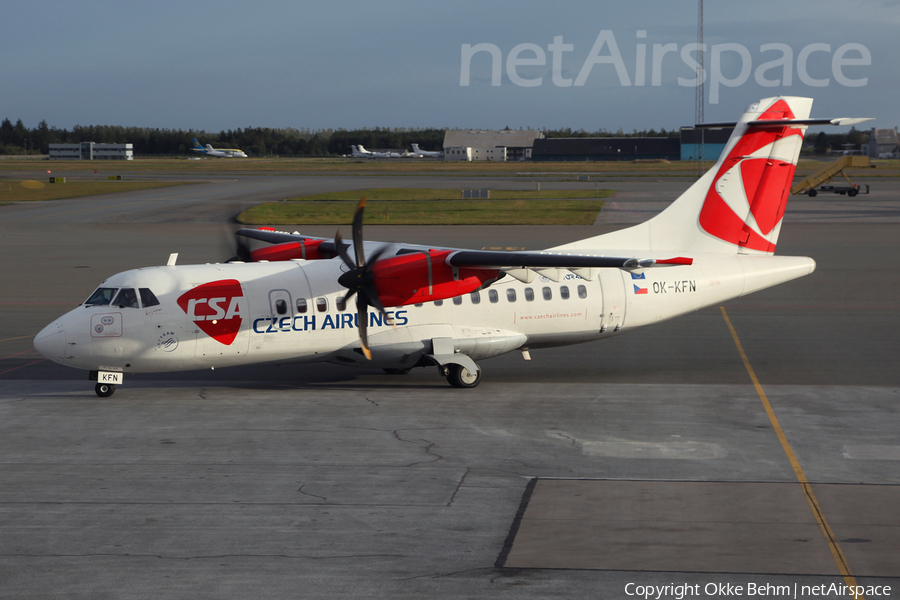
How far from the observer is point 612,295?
21203 mm

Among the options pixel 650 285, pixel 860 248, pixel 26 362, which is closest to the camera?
pixel 650 285

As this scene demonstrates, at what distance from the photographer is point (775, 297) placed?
32375 millimetres

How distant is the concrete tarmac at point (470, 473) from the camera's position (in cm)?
1055

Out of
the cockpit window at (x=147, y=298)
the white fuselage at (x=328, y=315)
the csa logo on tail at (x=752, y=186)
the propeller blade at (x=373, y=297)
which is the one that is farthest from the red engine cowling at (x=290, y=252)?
the csa logo on tail at (x=752, y=186)

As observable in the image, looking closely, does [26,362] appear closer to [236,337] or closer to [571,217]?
[236,337]

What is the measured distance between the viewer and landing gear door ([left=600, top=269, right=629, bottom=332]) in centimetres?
2119

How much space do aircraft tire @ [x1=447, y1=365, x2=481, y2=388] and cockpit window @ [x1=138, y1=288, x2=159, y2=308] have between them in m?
6.89

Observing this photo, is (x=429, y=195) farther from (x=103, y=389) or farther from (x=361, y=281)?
(x=361, y=281)

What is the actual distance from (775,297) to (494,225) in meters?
26.6

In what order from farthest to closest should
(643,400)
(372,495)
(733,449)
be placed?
1. (643,400)
2. (733,449)
3. (372,495)

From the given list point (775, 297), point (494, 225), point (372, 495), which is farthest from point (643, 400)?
point (494, 225)

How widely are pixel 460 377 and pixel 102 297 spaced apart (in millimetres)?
8284

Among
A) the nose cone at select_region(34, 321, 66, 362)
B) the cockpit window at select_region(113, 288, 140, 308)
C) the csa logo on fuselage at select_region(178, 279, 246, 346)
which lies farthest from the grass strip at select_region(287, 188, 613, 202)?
the nose cone at select_region(34, 321, 66, 362)

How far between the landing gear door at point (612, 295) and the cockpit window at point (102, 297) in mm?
11553
